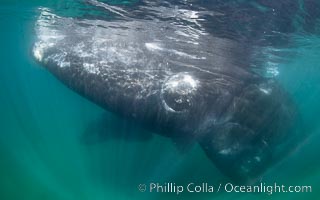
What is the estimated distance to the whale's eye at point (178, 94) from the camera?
1050 cm

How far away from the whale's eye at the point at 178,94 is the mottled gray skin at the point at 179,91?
0.12 feet

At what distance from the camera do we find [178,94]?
10625 millimetres

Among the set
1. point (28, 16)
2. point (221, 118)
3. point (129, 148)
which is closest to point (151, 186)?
point (129, 148)

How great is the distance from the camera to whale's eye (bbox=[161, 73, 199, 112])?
34.4ft

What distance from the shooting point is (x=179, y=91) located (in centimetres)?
1070

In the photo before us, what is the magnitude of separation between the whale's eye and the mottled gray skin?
0.12 feet

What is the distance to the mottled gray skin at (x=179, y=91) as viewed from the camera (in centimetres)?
1086

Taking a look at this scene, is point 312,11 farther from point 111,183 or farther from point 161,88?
point 111,183

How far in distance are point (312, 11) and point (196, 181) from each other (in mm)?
10707

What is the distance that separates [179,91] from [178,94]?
141 mm

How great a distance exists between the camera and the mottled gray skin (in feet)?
35.6

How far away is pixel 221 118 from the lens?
37.0ft

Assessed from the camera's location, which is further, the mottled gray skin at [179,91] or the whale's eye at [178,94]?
the mottled gray skin at [179,91]

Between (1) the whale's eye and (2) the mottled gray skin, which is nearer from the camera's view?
(1) the whale's eye
